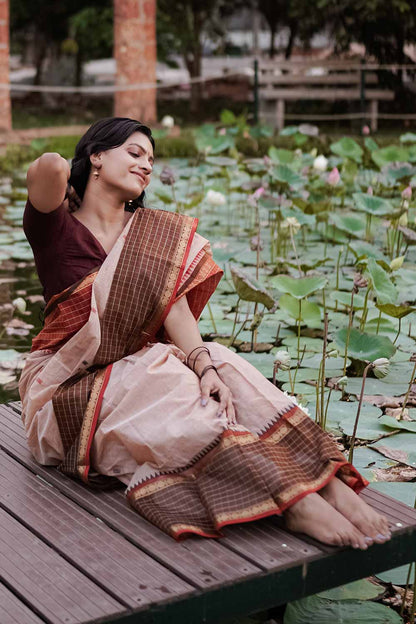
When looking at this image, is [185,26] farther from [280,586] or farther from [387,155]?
[280,586]

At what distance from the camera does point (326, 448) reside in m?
1.87

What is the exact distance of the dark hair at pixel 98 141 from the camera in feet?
6.97

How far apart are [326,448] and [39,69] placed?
15.5 metres

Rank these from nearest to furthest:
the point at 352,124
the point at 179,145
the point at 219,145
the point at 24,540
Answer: the point at 24,540
the point at 219,145
the point at 179,145
the point at 352,124

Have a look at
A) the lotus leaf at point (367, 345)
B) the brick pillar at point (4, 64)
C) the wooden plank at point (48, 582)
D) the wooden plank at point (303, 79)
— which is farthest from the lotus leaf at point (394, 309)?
the wooden plank at point (303, 79)

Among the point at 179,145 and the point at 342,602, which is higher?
the point at 179,145

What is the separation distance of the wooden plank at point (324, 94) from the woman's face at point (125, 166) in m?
9.44

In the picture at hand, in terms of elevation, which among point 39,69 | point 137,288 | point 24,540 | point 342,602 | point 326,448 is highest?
point 39,69

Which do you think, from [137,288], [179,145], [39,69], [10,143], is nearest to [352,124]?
[179,145]

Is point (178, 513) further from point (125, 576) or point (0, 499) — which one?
point (0, 499)

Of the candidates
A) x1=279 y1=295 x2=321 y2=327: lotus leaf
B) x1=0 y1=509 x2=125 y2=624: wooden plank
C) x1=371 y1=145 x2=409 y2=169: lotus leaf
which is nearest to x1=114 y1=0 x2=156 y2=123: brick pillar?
x1=371 y1=145 x2=409 y2=169: lotus leaf

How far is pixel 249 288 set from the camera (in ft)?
9.89

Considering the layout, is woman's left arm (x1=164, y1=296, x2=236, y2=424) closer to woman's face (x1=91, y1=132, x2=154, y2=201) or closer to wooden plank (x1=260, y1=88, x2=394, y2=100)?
woman's face (x1=91, y1=132, x2=154, y2=201)

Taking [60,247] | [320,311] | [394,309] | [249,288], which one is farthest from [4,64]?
[60,247]
